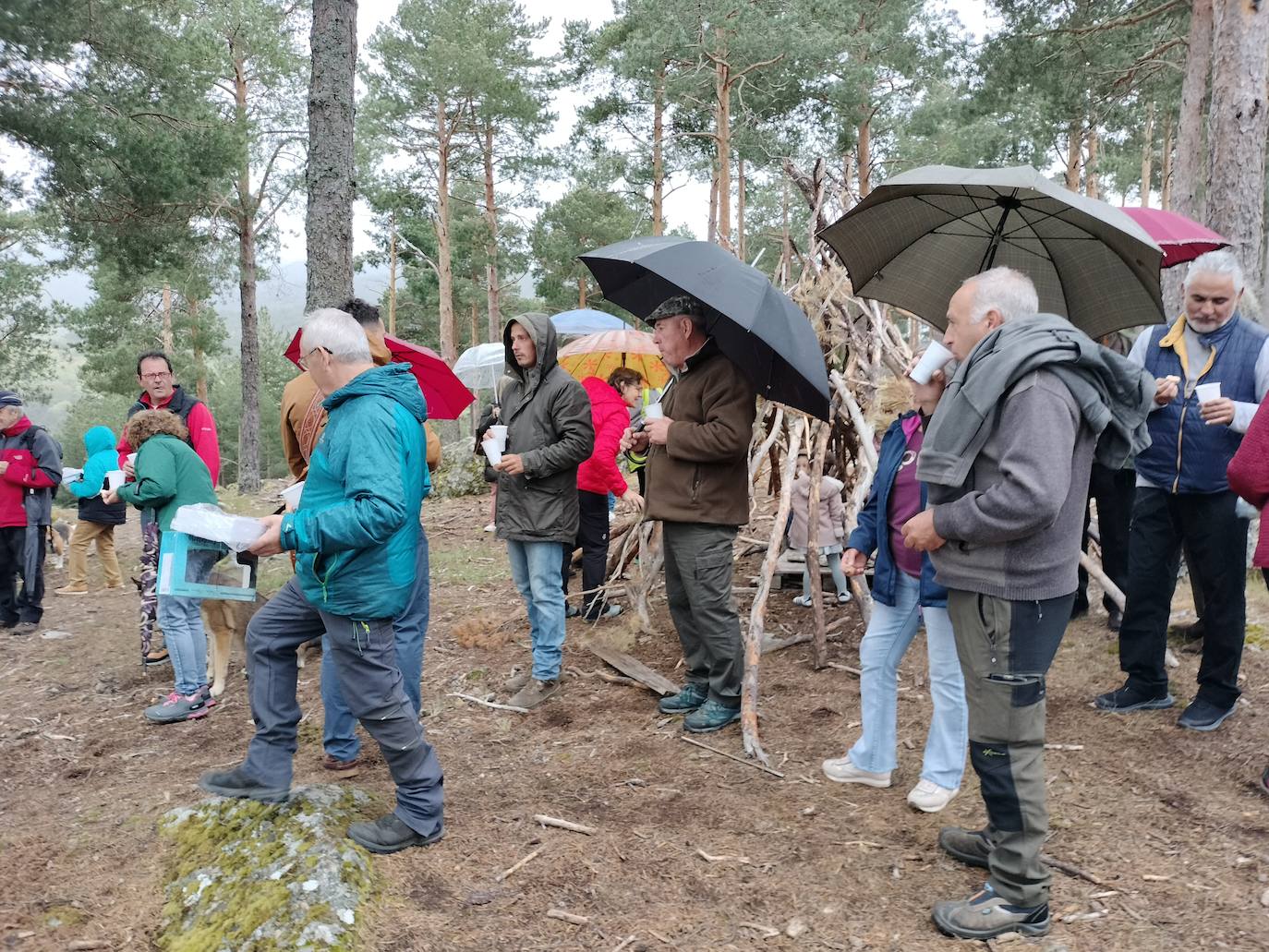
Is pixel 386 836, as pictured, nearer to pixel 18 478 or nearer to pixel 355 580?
pixel 355 580

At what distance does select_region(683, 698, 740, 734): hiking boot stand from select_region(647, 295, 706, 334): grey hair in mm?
1857

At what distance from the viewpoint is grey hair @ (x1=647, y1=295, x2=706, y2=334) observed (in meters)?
3.92

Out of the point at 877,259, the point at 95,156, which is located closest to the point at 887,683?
the point at 877,259

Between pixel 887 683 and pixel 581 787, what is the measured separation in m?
1.38

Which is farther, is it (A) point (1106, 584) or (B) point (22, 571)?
(B) point (22, 571)

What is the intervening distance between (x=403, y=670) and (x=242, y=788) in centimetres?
79

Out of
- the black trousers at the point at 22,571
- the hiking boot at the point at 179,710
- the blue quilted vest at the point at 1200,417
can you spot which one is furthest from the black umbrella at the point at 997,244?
the black trousers at the point at 22,571

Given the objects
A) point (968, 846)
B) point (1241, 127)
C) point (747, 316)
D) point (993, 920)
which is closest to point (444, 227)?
point (1241, 127)

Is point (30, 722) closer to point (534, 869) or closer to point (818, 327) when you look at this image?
point (534, 869)

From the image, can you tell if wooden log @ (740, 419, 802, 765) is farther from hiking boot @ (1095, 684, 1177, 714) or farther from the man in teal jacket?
hiking boot @ (1095, 684, 1177, 714)

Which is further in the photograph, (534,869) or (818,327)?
(818,327)

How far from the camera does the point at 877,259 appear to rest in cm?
401

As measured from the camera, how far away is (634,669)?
4.92 meters

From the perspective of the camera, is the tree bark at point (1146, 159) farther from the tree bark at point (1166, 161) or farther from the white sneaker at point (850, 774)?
the white sneaker at point (850, 774)
